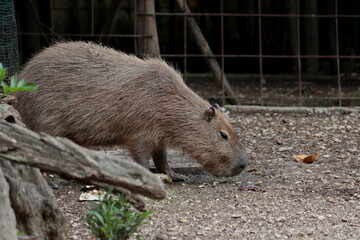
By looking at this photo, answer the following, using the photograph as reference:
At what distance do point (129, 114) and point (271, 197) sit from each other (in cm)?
140

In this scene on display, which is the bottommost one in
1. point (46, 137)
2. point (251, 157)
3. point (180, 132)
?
point (251, 157)

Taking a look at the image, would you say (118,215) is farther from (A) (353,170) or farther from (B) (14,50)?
(B) (14,50)

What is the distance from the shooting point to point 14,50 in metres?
7.77

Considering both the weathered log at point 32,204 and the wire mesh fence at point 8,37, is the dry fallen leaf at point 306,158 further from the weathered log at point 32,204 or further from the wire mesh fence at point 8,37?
the weathered log at point 32,204

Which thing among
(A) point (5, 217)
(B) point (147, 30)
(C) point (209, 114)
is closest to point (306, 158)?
(C) point (209, 114)

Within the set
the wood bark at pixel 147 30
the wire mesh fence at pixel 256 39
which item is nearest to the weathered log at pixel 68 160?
the wood bark at pixel 147 30

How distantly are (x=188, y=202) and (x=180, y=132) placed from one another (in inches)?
35.3

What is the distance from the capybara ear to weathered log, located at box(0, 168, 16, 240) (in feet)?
9.21

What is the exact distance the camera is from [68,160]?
10.6 feet

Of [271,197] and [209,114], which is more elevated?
[209,114]

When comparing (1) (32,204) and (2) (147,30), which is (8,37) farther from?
(1) (32,204)

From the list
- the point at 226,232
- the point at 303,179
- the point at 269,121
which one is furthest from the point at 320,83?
the point at 226,232

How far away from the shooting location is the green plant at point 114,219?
3.63 m

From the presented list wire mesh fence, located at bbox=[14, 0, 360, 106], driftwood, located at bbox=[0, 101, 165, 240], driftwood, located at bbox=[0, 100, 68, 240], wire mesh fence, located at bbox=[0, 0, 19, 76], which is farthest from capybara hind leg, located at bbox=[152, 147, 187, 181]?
wire mesh fence, located at bbox=[14, 0, 360, 106]
